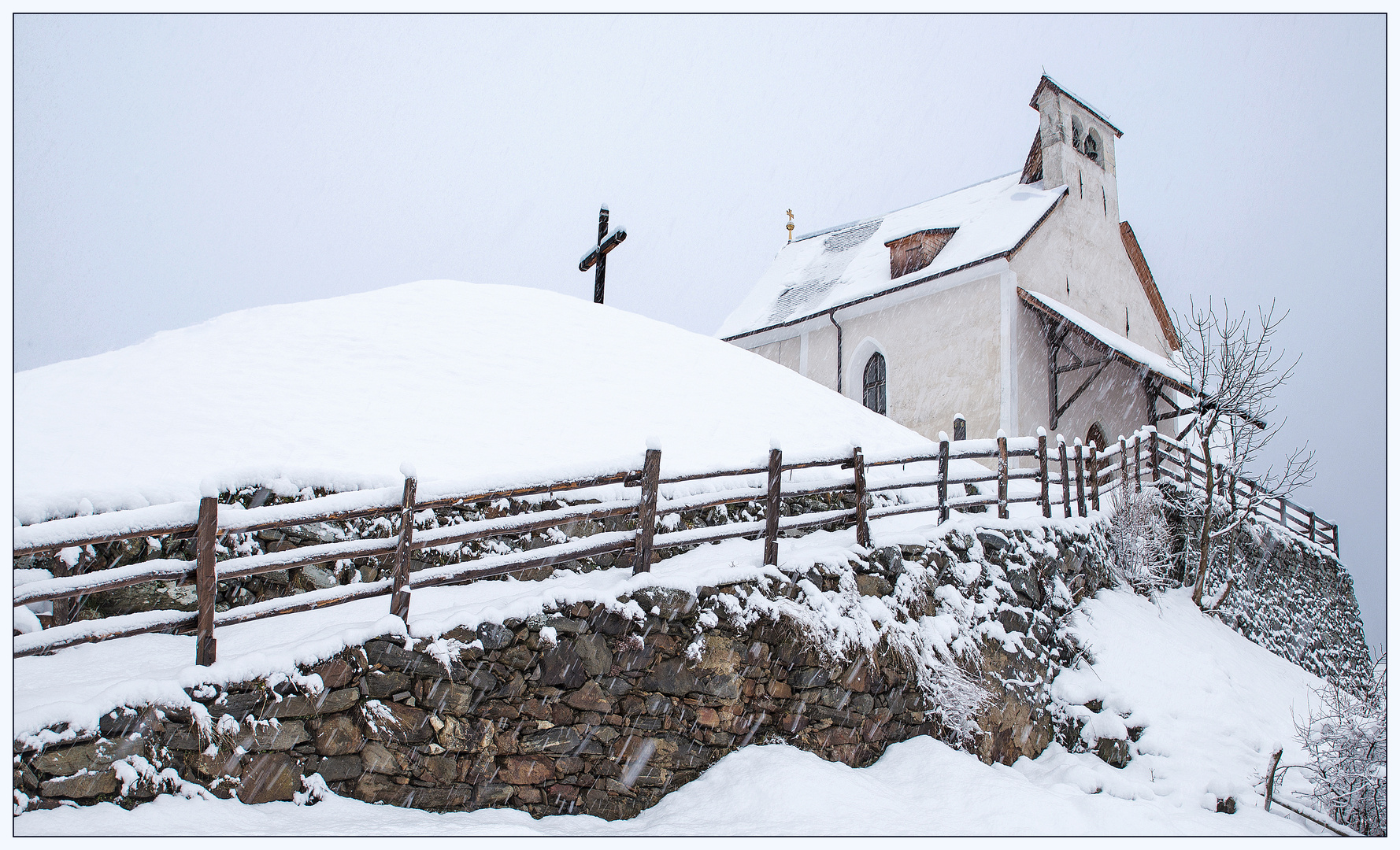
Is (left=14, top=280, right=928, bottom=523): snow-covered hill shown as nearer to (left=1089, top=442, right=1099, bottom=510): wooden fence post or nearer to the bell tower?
(left=1089, top=442, right=1099, bottom=510): wooden fence post

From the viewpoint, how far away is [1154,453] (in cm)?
1306

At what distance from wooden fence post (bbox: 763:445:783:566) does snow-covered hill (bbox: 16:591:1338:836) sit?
58.0 inches

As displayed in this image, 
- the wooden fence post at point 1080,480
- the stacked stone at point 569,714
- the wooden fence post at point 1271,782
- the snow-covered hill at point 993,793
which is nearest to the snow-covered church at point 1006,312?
the wooden fence post at point 1080,480

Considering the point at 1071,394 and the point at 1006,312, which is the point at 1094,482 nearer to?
the point at 1006,312

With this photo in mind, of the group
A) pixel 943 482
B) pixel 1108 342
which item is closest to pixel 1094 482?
pixel 943 482

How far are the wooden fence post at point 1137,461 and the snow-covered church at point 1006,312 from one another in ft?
11.8

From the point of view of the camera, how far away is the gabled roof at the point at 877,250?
18.4 meters

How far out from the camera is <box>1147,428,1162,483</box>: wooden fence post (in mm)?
12914

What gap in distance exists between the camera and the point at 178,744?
451cm

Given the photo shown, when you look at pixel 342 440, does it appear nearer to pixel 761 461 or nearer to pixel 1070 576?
pixel 761 461

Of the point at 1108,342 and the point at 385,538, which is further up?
the point at 1108,342

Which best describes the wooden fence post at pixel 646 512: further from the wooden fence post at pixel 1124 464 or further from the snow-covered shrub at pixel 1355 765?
the wooden fence post at pixel 1124 464

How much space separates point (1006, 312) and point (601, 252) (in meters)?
8.21

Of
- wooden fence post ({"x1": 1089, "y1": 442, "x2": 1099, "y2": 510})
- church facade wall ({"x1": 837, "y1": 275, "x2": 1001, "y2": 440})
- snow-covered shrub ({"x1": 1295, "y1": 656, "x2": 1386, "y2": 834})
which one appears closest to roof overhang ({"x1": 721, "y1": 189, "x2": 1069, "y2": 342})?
church facade wall ({"x1": 837, "y1": 275, "x2": 1001, "y2": 440})
